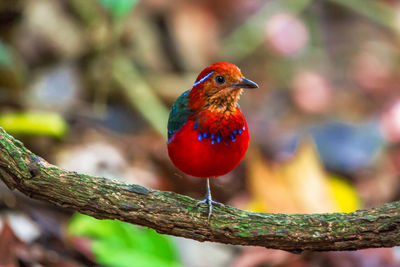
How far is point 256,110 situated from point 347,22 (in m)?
4.39

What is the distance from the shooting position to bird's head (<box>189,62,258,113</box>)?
9.75 feet

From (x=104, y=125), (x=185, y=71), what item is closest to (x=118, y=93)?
(x=104, y=125)

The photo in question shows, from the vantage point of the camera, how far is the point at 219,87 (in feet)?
9.86

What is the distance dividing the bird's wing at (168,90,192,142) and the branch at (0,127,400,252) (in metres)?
0.35

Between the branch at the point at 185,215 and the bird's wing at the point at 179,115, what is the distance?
35 cm

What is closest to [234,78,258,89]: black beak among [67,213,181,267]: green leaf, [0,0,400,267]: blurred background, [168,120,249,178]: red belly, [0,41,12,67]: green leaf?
[168,120,249,178]: red belly

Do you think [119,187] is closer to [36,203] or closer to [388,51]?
[36,203]

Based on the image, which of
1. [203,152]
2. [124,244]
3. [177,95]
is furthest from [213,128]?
[177,95]

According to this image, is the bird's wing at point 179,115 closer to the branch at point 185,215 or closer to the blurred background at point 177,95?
the branch at point 185,215

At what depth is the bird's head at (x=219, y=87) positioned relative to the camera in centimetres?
297

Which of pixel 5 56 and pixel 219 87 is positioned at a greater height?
pixel 5 56

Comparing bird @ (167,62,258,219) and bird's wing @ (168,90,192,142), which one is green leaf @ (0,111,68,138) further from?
bird @ (167,62,258,219)

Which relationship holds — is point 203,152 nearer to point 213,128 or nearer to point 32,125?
point 213,128

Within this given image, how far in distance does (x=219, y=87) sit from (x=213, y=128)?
214mm
